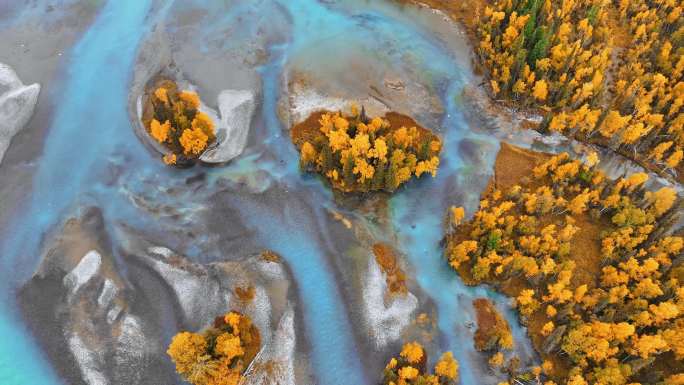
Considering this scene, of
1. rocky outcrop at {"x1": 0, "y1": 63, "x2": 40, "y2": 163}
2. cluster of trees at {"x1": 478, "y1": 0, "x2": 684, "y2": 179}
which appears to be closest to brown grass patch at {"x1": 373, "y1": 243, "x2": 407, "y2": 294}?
cluster of trees at {"x1": 478, "y1": 0, "x2": 684, "y2": 179}

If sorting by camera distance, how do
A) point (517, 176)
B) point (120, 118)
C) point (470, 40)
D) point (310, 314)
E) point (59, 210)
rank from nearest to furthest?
1. point (310, 314)
2. point (59, 210)
3. point (517, 176)
4. point (120, 118)
5. point (470, 40)

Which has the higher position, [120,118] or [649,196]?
[120,118]

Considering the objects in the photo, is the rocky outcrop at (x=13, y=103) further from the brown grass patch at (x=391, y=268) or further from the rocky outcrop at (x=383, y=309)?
the rocky outcrop at (x=383, y=309)

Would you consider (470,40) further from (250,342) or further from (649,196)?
(250,342)

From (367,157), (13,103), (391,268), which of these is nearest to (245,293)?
(391,268)

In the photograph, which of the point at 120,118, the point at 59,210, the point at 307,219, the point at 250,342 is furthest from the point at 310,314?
the point at 120,118

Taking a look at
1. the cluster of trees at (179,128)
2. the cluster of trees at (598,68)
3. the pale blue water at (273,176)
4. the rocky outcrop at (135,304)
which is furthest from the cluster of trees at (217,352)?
the cluster of trees at (598,68)

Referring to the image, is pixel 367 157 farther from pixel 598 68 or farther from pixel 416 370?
pixel 598 68

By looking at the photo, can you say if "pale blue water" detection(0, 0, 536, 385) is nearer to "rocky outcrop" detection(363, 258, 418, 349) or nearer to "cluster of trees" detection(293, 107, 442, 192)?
"rocky outcrop" detection(363, 258, 418, 349)
